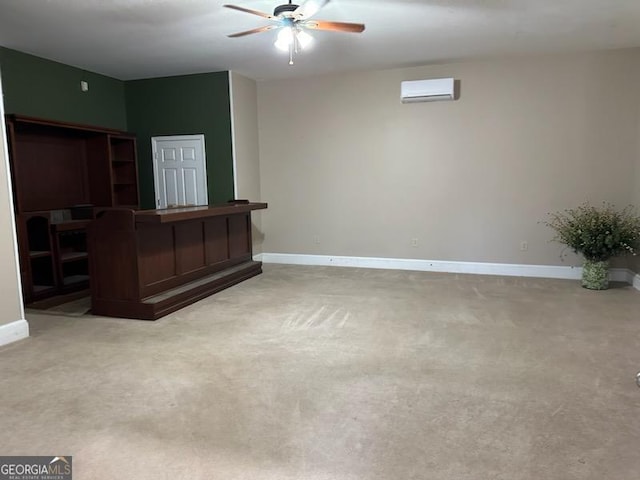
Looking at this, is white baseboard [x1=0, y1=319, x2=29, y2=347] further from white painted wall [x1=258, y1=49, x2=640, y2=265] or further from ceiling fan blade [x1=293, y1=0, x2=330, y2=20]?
white painted wall [x1=258, y1=49, x2=640, y2=265]

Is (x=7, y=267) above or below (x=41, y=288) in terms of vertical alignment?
above

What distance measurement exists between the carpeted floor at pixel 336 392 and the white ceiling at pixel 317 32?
275 cm

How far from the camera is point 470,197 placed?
19.9 feet

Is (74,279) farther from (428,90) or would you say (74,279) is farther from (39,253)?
(428,90)

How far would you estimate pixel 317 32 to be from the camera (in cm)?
457

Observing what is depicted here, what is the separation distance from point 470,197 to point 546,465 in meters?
4.44

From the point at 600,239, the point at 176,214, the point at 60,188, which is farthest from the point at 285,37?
the point at 600,239

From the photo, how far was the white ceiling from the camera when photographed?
3869mm

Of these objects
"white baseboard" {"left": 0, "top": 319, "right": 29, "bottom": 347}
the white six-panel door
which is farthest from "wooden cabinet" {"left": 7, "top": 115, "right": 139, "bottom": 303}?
"white baseboard" {"left": 0, "top": 319, "right": 29, "bottom": 347}

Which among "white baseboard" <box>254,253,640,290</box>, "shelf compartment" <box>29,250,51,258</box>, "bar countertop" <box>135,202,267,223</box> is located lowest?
"white baseboard" <box>254,253,640,290</box>

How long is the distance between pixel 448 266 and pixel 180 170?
Result: 4.12 m

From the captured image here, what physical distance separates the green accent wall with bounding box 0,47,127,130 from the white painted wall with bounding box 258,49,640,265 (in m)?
2.13

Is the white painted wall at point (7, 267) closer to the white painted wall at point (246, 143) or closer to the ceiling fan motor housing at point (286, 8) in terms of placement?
the ceiling fan motor housing at point (286, 8)

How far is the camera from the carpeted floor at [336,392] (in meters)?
2.10
